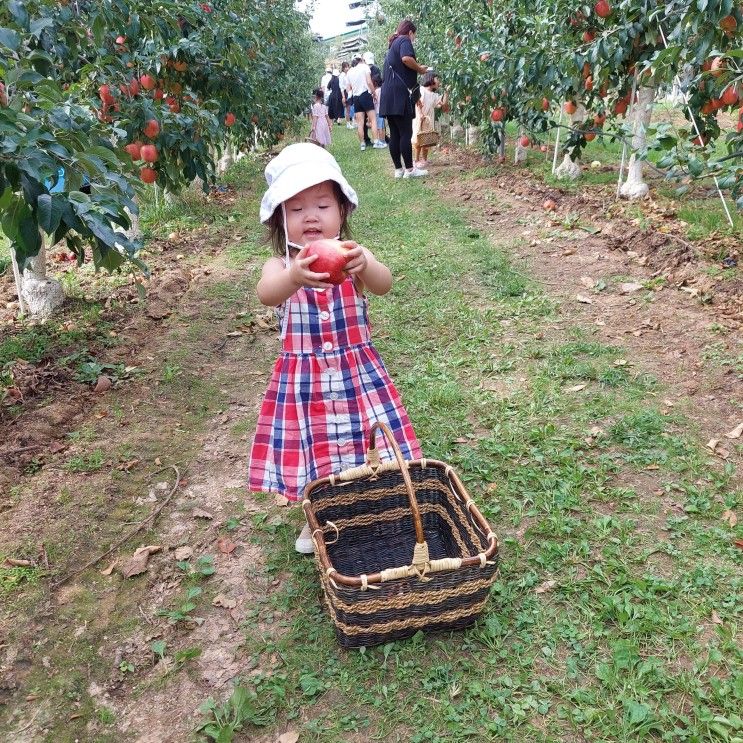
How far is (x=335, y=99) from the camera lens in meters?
18.1

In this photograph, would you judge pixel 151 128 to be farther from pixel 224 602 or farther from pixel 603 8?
pixel 603 8

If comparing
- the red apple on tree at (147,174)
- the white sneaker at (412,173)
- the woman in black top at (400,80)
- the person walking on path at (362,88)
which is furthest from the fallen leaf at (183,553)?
the person walking on path at (362,88)

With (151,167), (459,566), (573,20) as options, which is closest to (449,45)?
(573,20)

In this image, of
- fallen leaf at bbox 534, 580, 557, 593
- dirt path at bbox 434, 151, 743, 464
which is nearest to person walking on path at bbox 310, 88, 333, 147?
dirt path at bbox 434, 151, 743, 464

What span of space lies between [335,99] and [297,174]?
17.7 metres

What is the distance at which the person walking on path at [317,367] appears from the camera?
6.53 feet

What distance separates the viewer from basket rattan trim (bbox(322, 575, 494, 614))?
5.74 ft

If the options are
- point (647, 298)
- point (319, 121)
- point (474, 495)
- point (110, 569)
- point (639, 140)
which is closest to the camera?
point (110, 569)

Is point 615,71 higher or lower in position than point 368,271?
higher

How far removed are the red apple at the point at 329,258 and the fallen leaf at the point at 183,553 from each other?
3.95 ft

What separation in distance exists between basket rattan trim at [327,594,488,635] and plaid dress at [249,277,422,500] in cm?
55

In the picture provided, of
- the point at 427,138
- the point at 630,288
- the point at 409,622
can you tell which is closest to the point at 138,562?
the point at 409,622

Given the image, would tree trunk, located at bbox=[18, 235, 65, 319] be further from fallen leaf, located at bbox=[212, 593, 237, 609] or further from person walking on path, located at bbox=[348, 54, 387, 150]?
person walking on path, located at bbox=[348, 54, 387, 150]

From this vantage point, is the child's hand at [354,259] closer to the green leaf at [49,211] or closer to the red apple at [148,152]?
the green leaf at [49,211]
